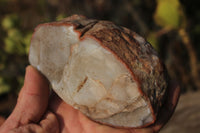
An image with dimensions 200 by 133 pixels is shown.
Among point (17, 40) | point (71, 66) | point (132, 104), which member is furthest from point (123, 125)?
point (17, 40)

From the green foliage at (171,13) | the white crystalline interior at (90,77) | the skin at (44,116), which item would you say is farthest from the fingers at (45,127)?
the green foliage at (171,13)

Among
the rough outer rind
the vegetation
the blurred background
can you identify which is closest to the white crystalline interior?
the rough outer rind

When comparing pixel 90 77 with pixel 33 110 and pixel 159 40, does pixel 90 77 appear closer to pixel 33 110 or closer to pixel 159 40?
pixel 33 110

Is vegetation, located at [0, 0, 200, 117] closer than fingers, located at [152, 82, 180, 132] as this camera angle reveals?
No

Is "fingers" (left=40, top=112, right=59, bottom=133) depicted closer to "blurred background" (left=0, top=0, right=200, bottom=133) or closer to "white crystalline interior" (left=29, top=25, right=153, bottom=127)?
"white crystalline interior" (left=29, top=25, right=153, bottom=127)

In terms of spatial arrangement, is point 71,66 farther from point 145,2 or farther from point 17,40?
point 145,2

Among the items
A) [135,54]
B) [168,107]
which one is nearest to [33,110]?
[135,54]

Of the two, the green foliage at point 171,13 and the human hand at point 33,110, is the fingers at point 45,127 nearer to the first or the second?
the human hand at point 33,110
